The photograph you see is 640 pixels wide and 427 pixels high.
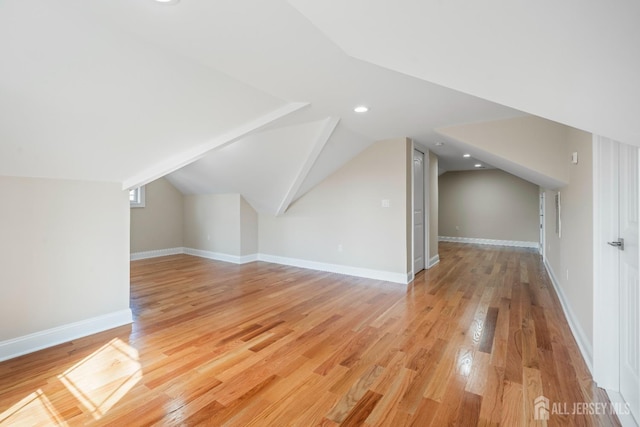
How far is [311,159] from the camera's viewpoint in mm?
4047

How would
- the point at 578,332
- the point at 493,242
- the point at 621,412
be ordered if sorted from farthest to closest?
the point at 493,242 → the point at 578,332 → the point at 621,412

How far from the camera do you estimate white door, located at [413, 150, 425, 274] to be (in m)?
4.67

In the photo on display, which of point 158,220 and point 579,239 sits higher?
point 158,220

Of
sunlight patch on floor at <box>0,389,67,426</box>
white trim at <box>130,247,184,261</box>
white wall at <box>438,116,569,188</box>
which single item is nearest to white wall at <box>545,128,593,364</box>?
white wall at <box>438,116,569,188</box>

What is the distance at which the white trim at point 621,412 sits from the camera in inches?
57.4

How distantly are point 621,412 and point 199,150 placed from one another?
3.63 metres

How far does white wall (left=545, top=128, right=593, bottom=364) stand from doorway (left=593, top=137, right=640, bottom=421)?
0.21 m

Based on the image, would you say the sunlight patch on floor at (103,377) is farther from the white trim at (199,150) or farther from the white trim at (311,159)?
the white trim at (311,159)

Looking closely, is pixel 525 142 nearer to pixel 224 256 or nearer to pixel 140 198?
pixel 224 256

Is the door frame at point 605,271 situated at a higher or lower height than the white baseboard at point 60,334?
higher

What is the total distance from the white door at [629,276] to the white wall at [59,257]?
3.87 m

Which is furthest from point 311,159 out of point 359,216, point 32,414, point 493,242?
point 493,242

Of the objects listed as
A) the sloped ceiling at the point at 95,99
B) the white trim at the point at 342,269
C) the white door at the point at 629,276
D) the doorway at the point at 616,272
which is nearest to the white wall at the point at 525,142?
the doorway at the point at 616,272

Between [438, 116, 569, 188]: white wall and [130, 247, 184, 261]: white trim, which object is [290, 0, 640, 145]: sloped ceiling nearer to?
[438, 116, 569, 188]: white wall
